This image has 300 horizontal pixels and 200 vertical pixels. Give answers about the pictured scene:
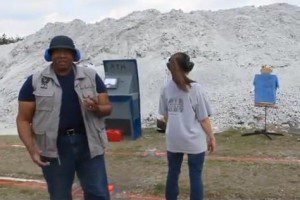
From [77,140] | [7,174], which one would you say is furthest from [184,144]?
[7,174]

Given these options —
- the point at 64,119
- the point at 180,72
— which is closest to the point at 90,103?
the point at 64,119

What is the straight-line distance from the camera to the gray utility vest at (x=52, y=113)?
383 cm

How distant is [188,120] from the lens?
183 inches

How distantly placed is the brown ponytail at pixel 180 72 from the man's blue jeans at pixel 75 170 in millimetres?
1084

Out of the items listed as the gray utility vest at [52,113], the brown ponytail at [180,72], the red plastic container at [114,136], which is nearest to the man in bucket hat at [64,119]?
the gray utility vest at [52,113]

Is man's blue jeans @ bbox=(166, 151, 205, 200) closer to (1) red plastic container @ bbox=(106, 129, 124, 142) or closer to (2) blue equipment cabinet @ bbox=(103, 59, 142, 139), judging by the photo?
(1) red plastic container @ bbox=(106, 129, 124, 142)

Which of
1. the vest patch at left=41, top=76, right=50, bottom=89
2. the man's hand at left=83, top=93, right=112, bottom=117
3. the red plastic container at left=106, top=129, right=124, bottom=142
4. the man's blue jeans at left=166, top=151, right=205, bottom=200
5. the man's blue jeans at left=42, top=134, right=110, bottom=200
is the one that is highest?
the vest patch at left=41, top=76, right=50, bottom=89

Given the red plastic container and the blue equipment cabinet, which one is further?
the blue equipment cabinet

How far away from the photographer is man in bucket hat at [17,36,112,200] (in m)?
3.84

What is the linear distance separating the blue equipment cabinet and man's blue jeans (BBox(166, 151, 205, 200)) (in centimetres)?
582

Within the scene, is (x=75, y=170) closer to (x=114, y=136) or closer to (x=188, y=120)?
(x=188, y=120)

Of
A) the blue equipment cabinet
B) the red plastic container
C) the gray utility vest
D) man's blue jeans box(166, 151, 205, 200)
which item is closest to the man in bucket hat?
the gray utility vest

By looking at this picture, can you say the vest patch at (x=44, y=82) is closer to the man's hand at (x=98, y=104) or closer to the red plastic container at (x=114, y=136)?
the man's hand at (x=98, y=104)

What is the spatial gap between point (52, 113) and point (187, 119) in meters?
1.35
